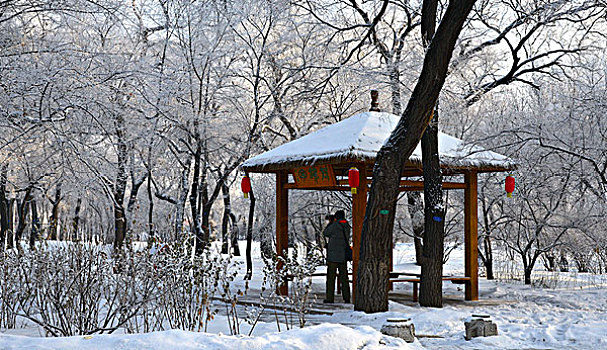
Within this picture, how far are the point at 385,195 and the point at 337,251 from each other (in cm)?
229

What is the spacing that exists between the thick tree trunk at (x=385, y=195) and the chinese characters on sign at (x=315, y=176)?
5.32 ft

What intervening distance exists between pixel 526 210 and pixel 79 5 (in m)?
11.3

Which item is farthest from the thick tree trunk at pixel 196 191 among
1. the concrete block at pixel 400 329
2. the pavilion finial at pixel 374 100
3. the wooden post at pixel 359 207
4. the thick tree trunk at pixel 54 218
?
the concrete block at pixel 400 329

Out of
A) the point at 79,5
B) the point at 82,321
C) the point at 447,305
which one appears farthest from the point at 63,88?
the point at 447,305

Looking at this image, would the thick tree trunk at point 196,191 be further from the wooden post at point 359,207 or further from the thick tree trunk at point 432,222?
the thick tree trunk at point 432,222

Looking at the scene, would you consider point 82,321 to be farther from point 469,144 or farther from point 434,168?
point 469,144

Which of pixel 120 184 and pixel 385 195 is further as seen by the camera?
pixel 120 184

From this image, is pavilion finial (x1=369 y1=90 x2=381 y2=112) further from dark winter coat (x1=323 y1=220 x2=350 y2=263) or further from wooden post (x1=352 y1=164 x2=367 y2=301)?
dark winter coat (x1=323 y1=220 x2=350 y2=263)

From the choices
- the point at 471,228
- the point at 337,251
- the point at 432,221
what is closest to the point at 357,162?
the point at 432,221

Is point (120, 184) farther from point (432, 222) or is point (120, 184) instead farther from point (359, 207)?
point (432, 222)

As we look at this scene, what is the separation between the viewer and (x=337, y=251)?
10.2 meters

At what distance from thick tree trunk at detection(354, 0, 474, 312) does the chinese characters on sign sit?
162 centimetres

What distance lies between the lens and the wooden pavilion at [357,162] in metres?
9.25

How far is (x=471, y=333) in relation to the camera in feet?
22.9
